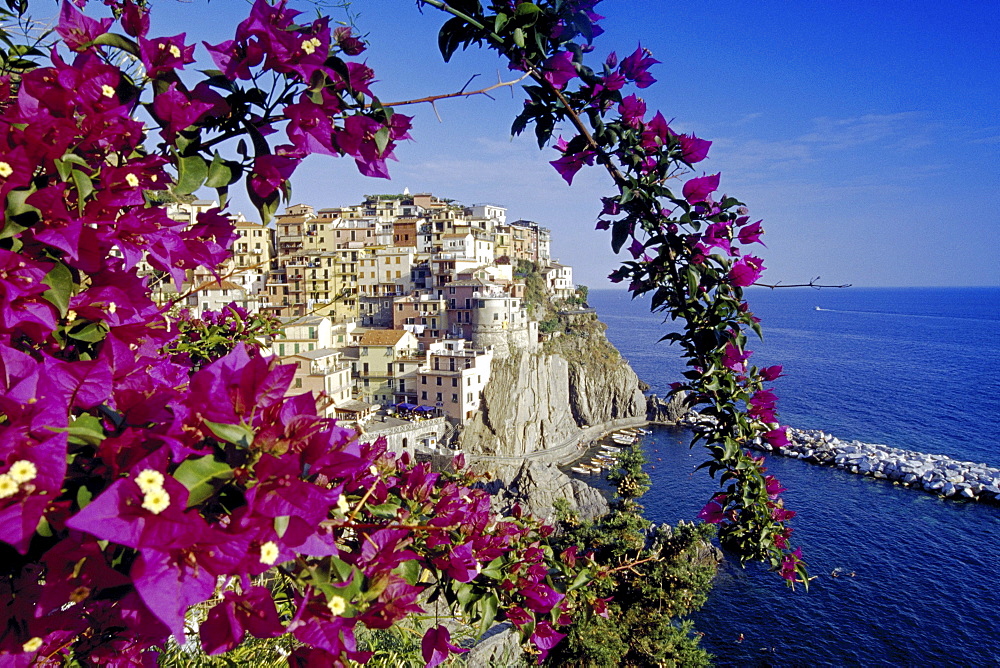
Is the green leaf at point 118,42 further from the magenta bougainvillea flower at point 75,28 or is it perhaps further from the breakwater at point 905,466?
the breakwater at point 905,466

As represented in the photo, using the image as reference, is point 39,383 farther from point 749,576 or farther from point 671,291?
point 749,576

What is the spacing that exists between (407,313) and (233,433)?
37492 millimetres

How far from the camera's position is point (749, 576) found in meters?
21.8

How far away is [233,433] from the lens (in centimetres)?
80

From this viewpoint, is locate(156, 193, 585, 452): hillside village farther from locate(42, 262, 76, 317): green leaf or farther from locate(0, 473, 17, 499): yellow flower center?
locate(0, 473, 17, 499): yellow flower center

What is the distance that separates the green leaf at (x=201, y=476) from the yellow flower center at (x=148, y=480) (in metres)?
0.03

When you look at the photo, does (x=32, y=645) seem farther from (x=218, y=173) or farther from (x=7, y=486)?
(x=218, y=173)

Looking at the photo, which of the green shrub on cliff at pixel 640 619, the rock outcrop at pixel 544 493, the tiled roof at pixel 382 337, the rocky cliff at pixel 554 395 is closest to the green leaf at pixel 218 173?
the green shrub on cliff at pixel 640 619

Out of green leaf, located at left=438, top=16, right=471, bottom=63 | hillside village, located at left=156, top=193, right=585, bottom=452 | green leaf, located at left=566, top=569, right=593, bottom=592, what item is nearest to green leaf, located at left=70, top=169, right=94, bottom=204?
green leaf, located at left=438, top=16, right=471, bottom=63

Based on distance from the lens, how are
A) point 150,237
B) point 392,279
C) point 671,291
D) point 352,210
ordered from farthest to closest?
point 352,210 → point 392,279 → point 671,291 → point 150,237

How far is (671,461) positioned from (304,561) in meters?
37.1

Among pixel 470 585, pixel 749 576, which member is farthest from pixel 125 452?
pixel 749 576

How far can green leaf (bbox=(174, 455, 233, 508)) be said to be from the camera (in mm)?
766

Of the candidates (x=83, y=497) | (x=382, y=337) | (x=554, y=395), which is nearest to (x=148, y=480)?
(x=83, y=497)
